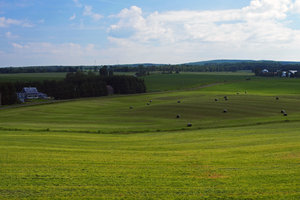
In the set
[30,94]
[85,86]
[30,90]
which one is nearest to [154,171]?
[85,86]

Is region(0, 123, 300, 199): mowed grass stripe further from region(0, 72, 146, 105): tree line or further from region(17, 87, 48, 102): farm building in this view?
region(17, 87, 48, 102): farm building

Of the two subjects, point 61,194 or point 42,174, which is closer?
point 61,194

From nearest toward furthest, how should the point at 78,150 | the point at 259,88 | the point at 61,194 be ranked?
1. the point at 61,194
2. the point at 78,150
3. the point at 259,88

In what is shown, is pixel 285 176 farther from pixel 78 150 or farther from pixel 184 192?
pixel 78 150

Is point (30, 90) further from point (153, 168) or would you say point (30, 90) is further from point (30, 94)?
point (153, 168)

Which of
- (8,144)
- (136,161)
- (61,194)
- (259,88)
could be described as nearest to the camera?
(61,194)

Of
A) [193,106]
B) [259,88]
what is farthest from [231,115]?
[259,88]

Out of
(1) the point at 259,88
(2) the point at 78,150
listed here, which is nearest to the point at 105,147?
(2) the point at 78,150

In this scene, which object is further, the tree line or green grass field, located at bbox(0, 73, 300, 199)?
the tree line

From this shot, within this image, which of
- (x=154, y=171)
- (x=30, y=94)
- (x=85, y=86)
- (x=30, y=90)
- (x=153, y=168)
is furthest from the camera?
(x=30, y=90)

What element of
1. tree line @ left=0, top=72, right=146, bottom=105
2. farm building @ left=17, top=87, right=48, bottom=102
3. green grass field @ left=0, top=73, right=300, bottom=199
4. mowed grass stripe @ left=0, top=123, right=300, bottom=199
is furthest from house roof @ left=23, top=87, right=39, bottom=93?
mowed grass stripe @ left=0, top=123, right=300, bottom=199

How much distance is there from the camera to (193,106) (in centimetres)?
5581

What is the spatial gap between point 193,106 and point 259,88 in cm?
6744

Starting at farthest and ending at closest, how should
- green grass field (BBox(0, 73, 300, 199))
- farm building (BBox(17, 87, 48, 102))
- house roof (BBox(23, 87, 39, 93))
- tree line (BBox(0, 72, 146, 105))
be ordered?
house roof (BBox(23, 87, 39, 93)), farm building (BBox(17, 87, 48, 102)), tree line (BBox(0, 72, 146, 105)), green grass field (BBox(0, 73, 300, 199))
